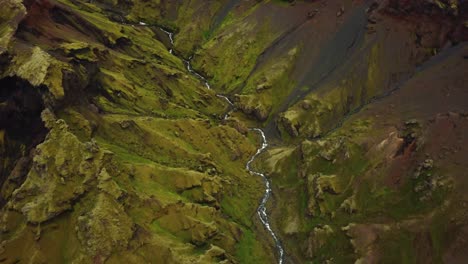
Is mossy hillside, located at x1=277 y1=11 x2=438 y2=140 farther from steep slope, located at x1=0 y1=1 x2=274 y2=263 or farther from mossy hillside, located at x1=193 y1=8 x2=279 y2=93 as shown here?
mossy hillside, located at x1=193 y1=8 x2=279 y2=93

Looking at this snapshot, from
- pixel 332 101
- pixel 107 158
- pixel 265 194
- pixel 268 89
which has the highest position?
pixel 332 101

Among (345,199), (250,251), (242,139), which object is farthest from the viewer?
(242,139)

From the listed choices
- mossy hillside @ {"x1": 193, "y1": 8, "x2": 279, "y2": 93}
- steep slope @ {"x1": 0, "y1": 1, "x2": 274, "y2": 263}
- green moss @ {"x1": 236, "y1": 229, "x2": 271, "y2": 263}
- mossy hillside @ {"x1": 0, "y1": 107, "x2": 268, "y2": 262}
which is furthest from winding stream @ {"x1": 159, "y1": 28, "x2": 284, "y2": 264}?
mossy hillside @ {"x1": 193, "y1": 8, "x2": 279, "y2": 93}

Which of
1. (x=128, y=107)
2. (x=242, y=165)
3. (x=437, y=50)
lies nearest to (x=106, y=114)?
(x=128, y=107)

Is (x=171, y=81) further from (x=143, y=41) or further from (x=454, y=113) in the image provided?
(x=454, y=113)

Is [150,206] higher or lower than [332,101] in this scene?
lower

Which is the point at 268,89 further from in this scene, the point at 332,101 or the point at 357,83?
the point at 357,83

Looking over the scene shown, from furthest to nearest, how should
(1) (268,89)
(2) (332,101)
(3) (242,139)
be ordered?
(1) (268,89), (2) (332,101), (3) (242,139)

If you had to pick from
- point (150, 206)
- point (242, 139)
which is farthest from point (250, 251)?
point (242, 139)

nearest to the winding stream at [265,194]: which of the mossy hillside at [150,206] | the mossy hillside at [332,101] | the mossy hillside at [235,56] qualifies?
the mossy hillside at [150,206]
